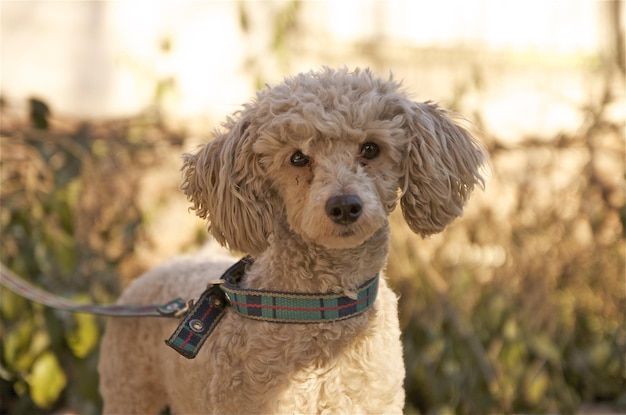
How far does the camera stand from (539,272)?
4.36 meters

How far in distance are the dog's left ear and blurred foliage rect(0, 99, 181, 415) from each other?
2.12 meters

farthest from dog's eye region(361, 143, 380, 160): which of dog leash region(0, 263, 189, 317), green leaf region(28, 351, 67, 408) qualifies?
green leaf region(28, 351, 67, 408)

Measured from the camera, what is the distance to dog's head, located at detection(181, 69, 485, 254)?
6.32 ft

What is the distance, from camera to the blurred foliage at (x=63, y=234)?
153 inches

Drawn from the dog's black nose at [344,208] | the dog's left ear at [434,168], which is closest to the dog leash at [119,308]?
the dog's black nose at [344,208]

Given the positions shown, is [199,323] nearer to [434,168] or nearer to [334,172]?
[334,172]

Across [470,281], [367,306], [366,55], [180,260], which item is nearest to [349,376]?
[367,306]

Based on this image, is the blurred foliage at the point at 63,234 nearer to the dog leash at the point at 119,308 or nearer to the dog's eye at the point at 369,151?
the dog leash at the point at 119,308

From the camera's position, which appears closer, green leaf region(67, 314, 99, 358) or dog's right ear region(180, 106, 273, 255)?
dog's right ear region(180, 106, 273, 255)

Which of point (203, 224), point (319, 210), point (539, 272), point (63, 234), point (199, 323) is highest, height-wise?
point (319, 210)

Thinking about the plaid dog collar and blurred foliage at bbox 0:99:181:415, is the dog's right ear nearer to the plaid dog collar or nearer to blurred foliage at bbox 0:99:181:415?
the plaid dog collar

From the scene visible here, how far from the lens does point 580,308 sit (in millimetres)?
4523

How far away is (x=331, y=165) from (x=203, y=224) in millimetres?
2523

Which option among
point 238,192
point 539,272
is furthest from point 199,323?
point 539,272
